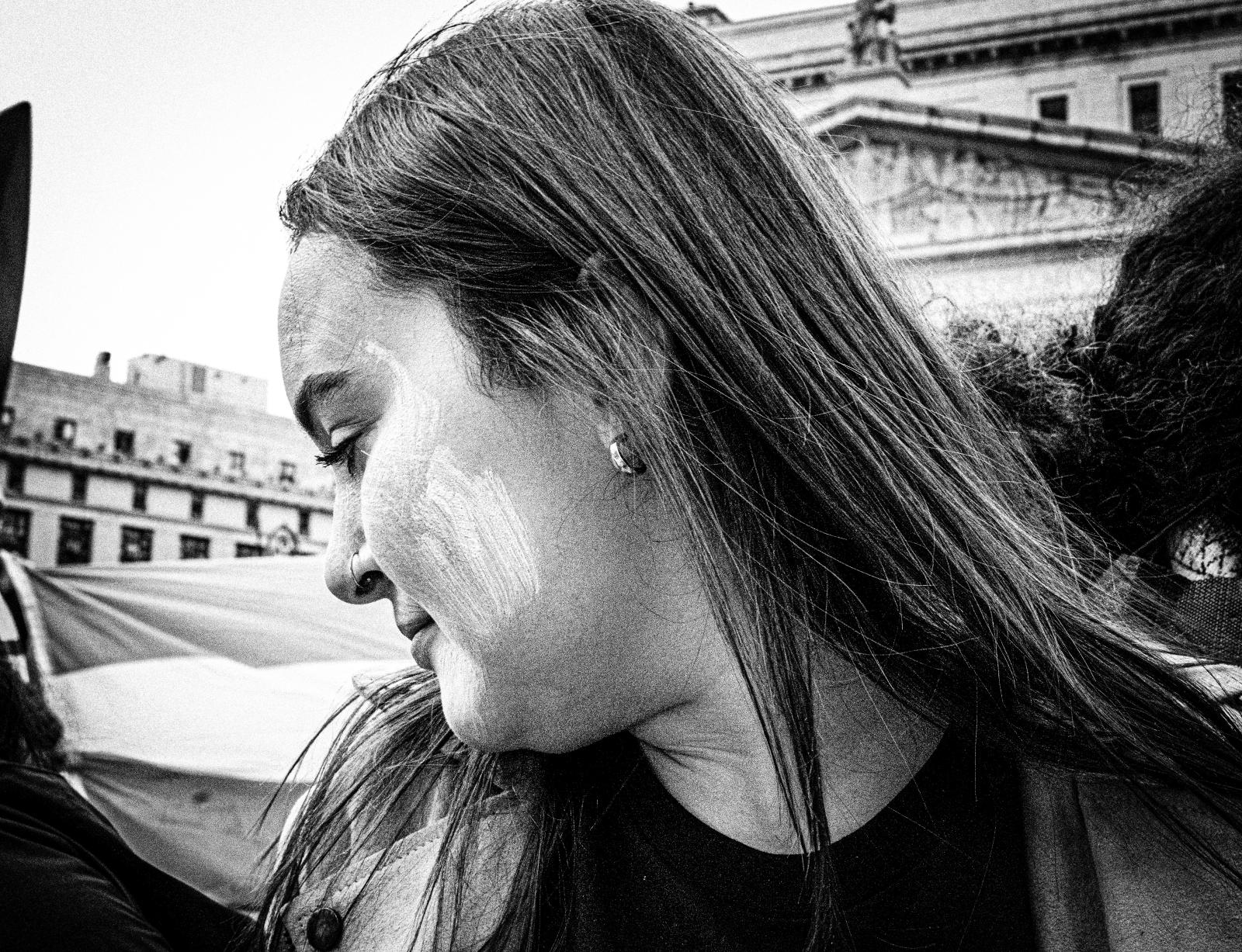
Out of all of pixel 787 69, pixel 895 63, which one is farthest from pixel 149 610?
pixel 787 69

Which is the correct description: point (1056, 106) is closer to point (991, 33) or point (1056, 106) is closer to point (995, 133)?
point (991, 33)

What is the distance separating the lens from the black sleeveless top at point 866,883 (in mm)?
1013

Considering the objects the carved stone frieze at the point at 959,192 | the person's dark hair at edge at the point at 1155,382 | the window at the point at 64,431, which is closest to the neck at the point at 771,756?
the person's dark hair at edge at the point at 1155,382

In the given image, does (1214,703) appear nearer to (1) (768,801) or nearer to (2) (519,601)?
(1) (768,801)

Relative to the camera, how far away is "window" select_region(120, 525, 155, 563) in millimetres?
19425

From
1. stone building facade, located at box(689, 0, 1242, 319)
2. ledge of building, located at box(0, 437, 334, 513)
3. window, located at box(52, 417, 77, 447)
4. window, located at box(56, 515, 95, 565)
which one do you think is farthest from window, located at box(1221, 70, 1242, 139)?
window, located at box(56, 515, 95, 565)

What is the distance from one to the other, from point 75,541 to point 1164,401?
20.9 metres

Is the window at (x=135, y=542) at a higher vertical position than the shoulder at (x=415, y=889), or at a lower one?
higher

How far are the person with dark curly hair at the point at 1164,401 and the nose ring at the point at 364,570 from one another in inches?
33.8

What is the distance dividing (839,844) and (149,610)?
3936 mm

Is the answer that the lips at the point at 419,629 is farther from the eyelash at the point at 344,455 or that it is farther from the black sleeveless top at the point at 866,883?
the black sleeveless top at the point at 866,883

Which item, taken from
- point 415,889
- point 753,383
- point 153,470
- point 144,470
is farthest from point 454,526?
point 153,470

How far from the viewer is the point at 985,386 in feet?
5.14

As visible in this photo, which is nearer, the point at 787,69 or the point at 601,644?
the point at 601,644
